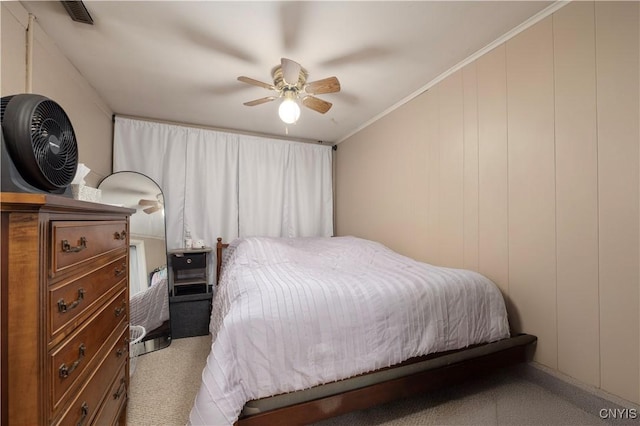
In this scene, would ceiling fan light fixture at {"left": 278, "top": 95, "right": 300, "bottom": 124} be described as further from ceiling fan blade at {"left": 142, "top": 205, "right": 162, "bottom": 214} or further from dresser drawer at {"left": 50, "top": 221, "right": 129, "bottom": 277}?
ceiling fan blade at {"left": 142, "top": 205, "right": 162, "bottom": 214}

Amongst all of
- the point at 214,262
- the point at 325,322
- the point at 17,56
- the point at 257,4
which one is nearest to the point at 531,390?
the point at 325,322

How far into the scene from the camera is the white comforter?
1.14m

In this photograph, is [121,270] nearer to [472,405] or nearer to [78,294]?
[78,294]

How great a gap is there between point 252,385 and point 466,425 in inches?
46.4

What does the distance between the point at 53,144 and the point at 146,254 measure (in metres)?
2.07

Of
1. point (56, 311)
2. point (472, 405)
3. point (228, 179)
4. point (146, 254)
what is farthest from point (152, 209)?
point (472, 405)

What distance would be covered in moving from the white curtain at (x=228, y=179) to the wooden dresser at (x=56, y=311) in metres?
2.23

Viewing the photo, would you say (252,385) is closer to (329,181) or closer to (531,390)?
(531,390)

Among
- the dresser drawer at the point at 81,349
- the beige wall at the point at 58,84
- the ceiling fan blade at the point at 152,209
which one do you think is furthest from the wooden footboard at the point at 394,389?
the ceiling fan blade at the point at 152,209

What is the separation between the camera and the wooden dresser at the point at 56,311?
1.95 feet

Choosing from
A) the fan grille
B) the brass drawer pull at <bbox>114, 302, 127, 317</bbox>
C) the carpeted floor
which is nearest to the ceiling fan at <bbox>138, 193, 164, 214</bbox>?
the carpeted floor

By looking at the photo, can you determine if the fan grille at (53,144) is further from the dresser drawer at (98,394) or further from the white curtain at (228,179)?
the white curtain at (228,179)

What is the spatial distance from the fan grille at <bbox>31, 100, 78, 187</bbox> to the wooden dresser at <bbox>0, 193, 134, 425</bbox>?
0.51 ft

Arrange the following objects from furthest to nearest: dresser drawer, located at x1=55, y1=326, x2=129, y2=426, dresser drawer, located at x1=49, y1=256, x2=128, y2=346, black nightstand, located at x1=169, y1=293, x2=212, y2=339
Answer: black nightstand, located at x1=169, y1=293, x2=212, y2=339
dresser drawer, located at x1=55, y1=326, x2=129, y2=426
dresser drawer, located at x1=49, y1=256, x2=128, y2=346
